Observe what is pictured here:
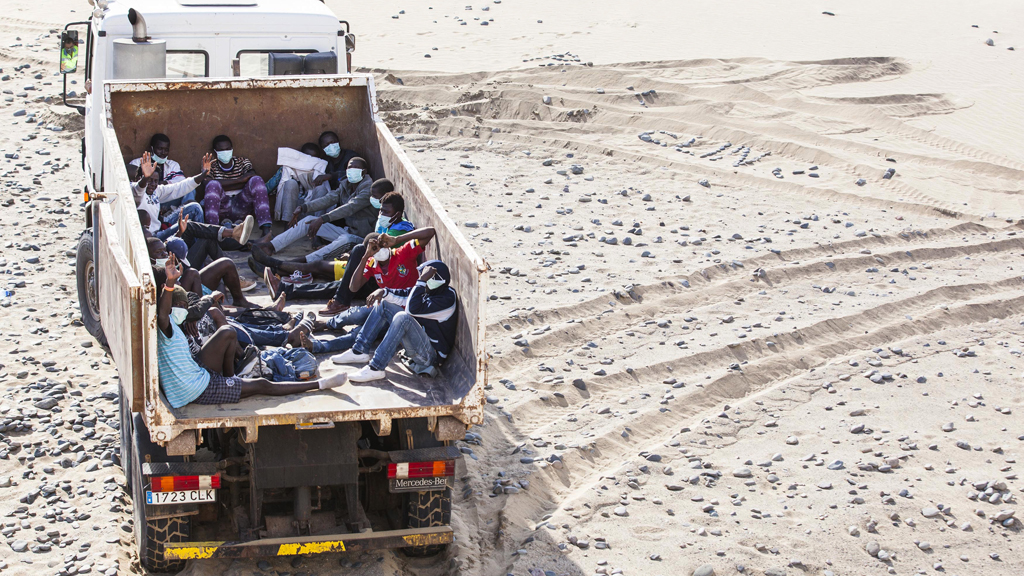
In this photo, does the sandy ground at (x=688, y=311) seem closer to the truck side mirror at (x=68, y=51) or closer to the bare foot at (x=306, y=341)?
the bare foot at (x=306, y=341)

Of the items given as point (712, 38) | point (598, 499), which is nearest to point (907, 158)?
point (712, 38)

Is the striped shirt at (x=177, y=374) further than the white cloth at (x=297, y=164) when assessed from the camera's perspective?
No

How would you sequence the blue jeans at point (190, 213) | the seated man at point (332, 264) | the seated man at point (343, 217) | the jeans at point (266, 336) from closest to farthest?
the jeans at point (266, 336) → the seated man at point (332, 264) → the blue jeans at point (190, 213) → the seated man at point (343, 217)

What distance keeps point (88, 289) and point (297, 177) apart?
221cm

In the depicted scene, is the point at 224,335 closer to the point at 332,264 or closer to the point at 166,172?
the point at 332,264

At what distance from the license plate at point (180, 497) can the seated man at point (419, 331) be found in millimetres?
1088

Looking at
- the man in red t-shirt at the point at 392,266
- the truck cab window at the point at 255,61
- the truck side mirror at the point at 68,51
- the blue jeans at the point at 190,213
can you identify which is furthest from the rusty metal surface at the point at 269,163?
the truck side mirror at the point at 68,51

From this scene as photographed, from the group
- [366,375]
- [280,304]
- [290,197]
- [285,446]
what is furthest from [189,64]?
[285,446]

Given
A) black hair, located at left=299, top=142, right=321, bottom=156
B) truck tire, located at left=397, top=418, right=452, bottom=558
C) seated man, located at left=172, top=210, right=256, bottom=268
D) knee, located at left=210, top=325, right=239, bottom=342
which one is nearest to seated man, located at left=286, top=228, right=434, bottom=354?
knee, located at left=210, top=325, right=239, bottom=342

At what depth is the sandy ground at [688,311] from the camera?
6.88m

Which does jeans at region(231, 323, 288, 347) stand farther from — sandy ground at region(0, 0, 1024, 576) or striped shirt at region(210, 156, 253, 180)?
striped shirt at region(210, 156, 253, 180)

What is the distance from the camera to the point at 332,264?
27.8ft

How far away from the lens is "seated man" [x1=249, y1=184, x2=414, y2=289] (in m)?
7.97

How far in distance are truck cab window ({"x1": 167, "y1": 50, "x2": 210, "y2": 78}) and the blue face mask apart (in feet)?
3.00
